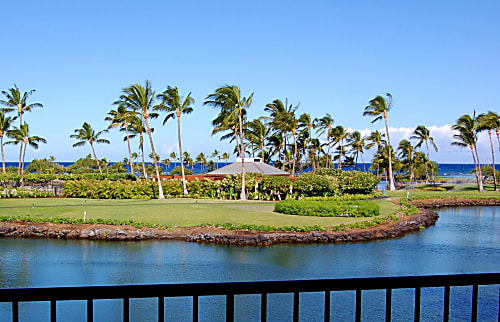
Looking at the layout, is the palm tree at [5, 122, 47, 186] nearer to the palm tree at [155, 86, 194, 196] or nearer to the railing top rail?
the palm tree at [155, 86, 194, 196]

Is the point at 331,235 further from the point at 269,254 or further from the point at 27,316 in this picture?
the point at 27,316

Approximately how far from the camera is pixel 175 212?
2439cm

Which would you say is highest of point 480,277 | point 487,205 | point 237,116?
point 237,116

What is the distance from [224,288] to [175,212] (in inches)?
878

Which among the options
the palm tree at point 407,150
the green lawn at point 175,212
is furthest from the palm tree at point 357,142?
the green lawn at point 175,212

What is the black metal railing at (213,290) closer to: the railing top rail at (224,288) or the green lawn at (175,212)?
the railing top rail at (224,288)

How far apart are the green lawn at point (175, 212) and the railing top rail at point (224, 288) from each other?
18.1 metres

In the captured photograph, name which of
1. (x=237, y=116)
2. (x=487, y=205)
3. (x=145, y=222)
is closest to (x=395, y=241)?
(x=145, y=222)

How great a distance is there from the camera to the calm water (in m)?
10.4

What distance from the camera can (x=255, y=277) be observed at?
1322 centimetres

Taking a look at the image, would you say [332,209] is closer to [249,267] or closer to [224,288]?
[249,267]

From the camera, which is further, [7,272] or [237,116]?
[237,116]

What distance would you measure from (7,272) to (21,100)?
34.7 m

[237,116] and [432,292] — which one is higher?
[237,116]
